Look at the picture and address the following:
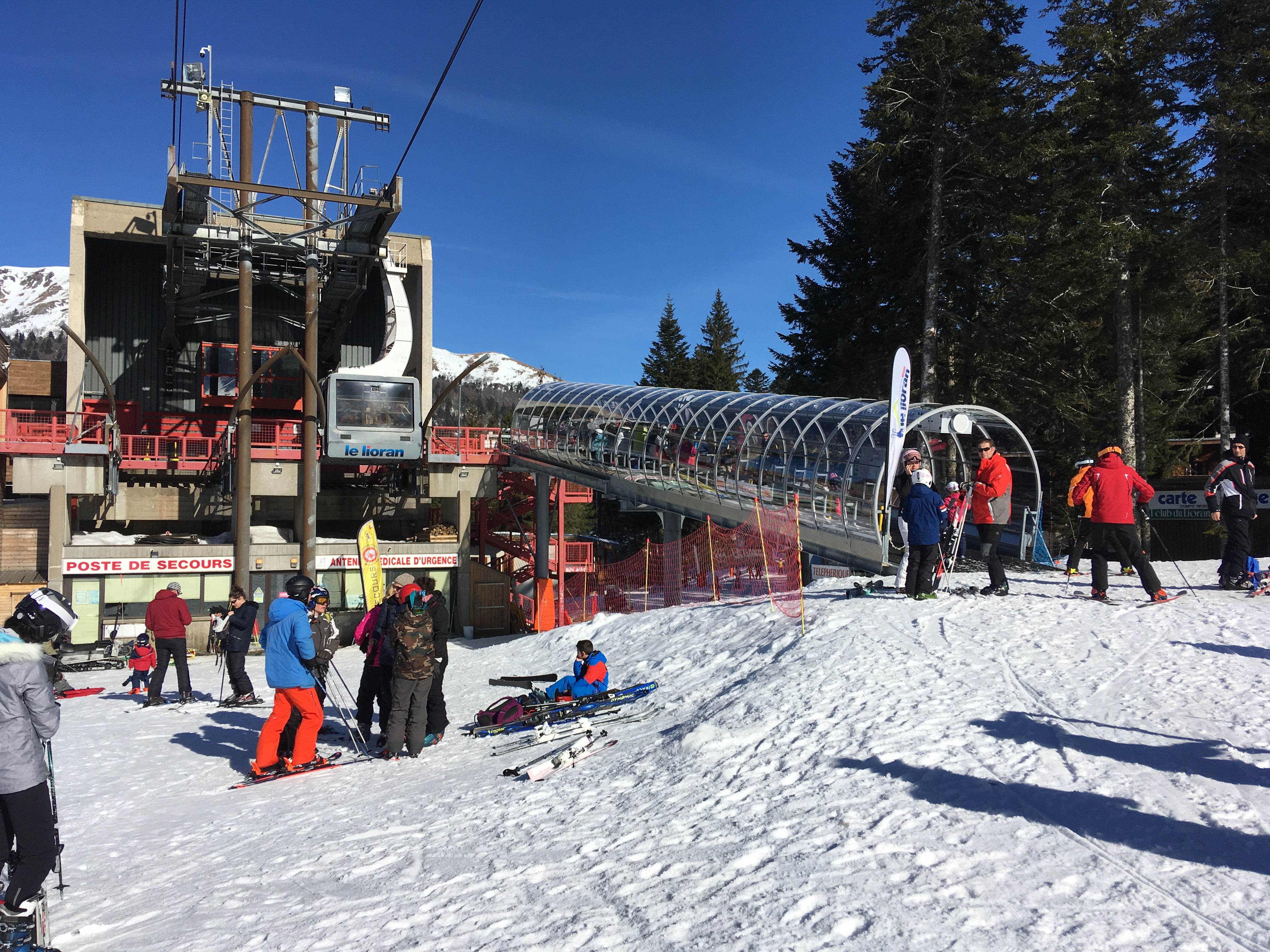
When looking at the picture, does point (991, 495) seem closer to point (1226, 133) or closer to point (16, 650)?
point (16, 650)

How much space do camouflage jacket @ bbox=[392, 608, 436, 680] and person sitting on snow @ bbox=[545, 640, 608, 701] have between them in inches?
59.6

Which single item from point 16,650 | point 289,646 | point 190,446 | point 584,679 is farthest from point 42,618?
point 190,446

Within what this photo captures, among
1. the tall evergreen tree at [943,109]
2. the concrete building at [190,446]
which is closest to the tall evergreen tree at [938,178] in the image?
the tall evergreen tree at [943,109]

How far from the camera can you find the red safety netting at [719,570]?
40.2 feet

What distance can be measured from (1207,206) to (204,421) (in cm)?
3264

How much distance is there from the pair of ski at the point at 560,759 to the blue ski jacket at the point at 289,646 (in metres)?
2.13

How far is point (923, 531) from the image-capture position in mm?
9430

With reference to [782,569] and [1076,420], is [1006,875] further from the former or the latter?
[1076,420]

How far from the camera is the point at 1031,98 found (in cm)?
2116

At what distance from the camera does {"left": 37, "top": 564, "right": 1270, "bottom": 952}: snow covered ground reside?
3809 mm

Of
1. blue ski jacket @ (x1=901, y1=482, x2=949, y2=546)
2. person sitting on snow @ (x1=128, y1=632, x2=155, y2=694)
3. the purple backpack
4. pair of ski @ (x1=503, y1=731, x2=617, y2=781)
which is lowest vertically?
person sitting on snow @ (x1=128, y1=632, x2=155, y2=694)

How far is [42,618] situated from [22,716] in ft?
1.97

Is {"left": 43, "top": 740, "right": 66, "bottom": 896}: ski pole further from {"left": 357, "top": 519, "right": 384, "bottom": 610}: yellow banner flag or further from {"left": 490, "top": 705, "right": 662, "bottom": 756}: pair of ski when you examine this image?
{"left": 357, "top": 519, "right": 384, "bottom": 610}: yellow banner flag

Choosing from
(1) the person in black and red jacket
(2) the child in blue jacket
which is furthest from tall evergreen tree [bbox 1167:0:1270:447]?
(2) the child in blue jacket
